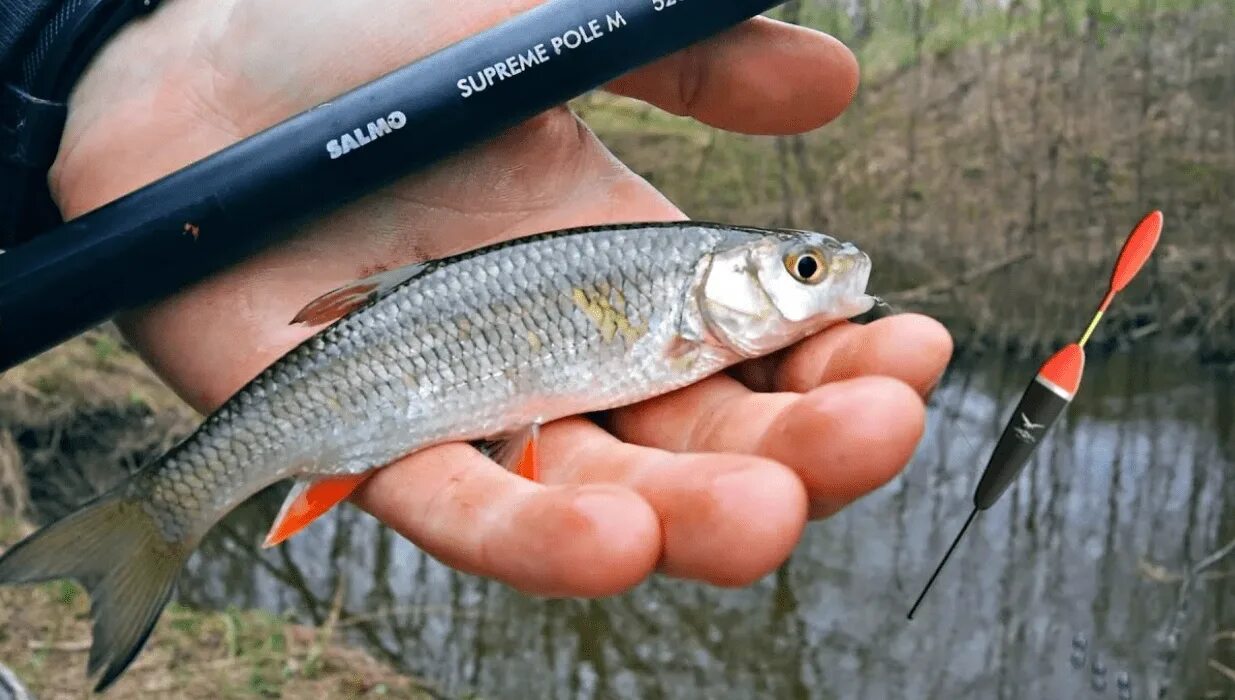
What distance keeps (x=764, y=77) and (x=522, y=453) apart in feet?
3.79

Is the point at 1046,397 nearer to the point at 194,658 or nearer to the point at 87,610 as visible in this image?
the point at 194,658

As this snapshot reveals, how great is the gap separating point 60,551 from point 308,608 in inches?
169

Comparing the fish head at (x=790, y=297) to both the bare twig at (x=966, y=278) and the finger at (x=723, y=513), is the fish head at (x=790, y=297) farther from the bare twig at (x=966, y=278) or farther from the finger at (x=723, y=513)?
the bare twig at (x=966, y=278)

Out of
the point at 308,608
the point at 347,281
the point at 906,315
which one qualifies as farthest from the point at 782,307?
the point at 308,608

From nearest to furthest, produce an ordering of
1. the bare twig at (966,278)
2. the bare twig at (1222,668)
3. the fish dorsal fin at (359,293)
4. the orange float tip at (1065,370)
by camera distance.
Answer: the orange float tip at (1065,370)
the fish dorsal fin at (359,293)
the bare twig at (1222,668)
the bare twig at (966,278)

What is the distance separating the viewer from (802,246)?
235 centimetres

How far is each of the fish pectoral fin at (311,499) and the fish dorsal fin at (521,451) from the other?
0.28 meters

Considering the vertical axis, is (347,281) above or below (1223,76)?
above

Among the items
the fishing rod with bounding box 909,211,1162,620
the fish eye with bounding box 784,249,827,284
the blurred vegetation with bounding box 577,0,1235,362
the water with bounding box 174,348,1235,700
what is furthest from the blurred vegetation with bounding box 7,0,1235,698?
the fishing rod with bounding box 909,211,1162,620

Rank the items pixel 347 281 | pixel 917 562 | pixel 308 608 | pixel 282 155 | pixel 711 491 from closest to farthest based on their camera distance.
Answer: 1. pixel 711 491
2. pixel 282 155
3. pixel 347 281
4. pixel 308 608
5. pixel 917 562

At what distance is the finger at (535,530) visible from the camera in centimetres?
172

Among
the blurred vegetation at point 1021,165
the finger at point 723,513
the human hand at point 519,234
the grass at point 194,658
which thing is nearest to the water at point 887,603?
the grass at point 194,658

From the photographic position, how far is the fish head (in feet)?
7.50

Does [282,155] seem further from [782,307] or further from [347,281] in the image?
[782,307]
